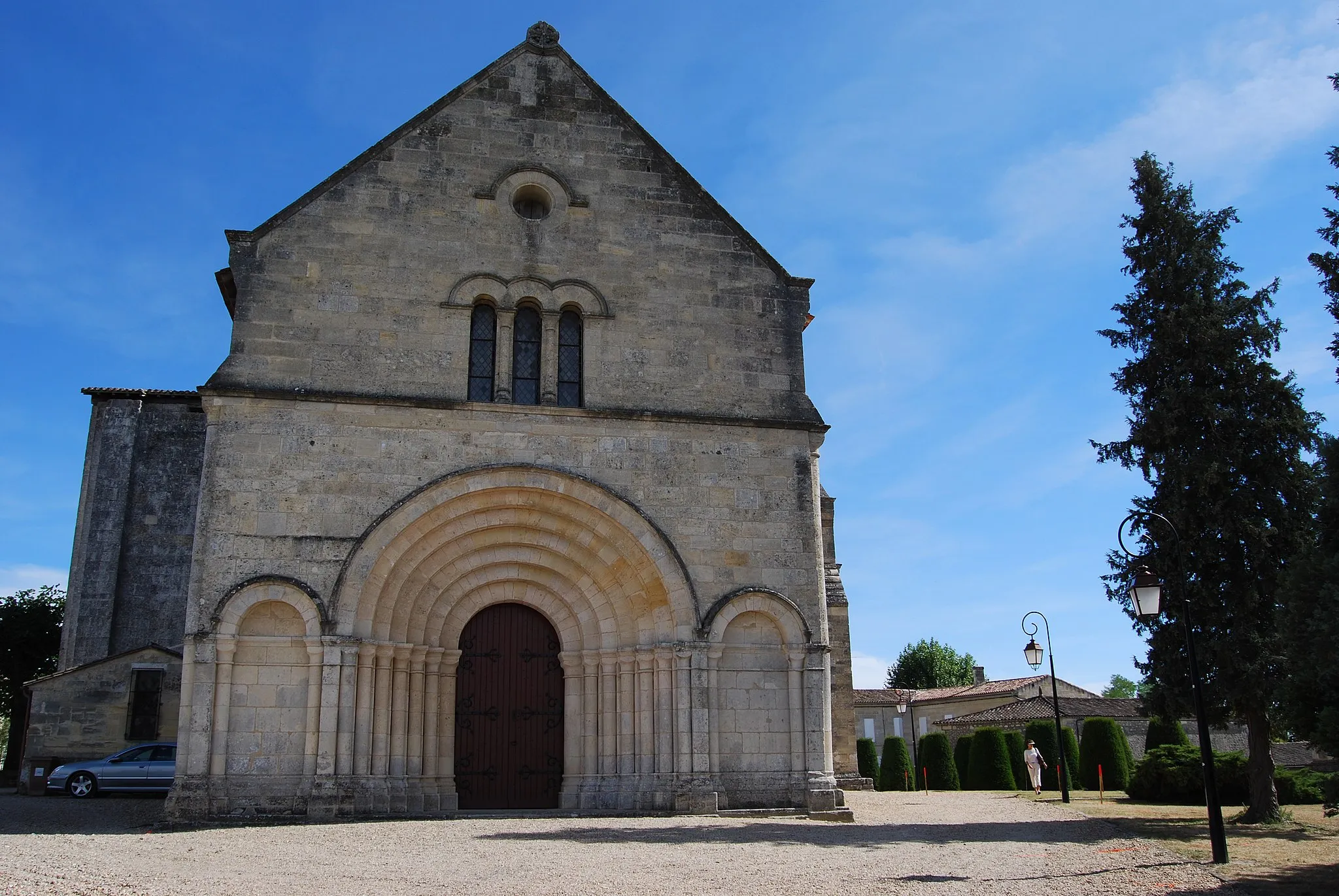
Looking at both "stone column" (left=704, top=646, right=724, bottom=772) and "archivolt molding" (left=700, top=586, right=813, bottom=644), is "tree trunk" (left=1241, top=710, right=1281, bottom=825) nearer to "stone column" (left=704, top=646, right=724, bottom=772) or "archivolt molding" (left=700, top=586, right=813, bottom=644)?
"archivolt molding" (left=700, top=586, right=813, bottom=644)

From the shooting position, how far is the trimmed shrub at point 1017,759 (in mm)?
28922

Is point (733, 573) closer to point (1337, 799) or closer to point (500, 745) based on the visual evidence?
point (500, 745)

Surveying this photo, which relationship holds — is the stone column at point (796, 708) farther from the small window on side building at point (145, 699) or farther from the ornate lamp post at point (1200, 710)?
the small window on side building at point (145, 699)

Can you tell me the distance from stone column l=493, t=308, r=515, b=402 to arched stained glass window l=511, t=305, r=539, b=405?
90 mm

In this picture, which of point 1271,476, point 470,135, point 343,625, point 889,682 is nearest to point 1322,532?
point 1271,476

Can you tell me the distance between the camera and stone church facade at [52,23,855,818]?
13.0 m

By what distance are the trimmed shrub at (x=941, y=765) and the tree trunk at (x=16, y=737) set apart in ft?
77.7

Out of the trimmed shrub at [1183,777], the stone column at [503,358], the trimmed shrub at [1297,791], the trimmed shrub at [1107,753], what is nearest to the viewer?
the stone column at [503,358]

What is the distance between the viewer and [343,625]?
1300 cm

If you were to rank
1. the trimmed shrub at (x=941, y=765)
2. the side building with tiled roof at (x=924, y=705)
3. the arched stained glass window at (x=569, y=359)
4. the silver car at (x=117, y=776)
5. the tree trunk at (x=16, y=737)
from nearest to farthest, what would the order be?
the arched stained glass window at (x=569, y=359), the silver car at (x=117, y=776), the tree trunk at (x=16, y=737), the trimmed shrub at (x=941, y=765), the side building with tiled roof at (x=924, y=705)

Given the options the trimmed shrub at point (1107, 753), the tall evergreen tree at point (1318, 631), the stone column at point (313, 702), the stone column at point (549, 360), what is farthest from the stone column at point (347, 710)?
the trimmed shrub at point (1107, 753)

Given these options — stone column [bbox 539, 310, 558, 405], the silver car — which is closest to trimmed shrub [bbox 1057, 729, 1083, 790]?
stone column [bbox 539, 310, 558, 405]

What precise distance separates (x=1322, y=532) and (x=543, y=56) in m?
12.5

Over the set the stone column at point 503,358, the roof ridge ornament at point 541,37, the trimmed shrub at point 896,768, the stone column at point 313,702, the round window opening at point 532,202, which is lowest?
the trimmed shrub at point 896,768
